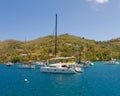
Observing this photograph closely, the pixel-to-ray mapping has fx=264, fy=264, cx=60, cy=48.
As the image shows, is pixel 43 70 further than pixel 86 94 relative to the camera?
Yes

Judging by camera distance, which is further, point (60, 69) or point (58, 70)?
point (58, 70)

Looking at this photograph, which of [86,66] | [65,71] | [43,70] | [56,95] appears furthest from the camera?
[86,66]

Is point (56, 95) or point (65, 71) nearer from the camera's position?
point (56, 95)

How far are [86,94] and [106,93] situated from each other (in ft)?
15.3

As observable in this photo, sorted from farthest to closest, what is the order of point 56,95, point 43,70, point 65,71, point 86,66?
1. point 86,66
2. point 43,70
3. point 65,71
4. point 56,95

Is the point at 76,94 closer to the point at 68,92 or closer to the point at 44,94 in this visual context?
the point at 68,92

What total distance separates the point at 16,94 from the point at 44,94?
5.59 metres

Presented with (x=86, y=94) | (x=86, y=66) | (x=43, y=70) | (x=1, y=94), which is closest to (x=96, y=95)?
(x=86, y=94)

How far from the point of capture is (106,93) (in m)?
54.4

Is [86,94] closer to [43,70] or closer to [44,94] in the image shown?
[44,94]

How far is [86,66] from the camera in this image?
14975cm

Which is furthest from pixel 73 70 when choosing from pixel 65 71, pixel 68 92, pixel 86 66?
pixel 86 66

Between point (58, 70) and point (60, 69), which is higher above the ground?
point (60, 69)

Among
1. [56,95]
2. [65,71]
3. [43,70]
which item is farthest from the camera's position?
[43,70]
